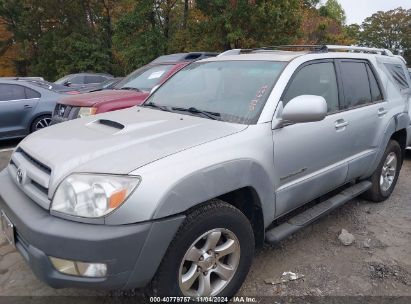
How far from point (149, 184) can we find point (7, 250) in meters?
2.12

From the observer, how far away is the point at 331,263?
3330 mm

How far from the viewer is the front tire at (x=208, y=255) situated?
2.31 m

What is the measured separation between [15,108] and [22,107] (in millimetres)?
133

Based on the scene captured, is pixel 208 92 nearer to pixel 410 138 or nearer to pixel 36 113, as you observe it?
pixel 410 138

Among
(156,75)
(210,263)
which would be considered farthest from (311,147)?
(156,75)

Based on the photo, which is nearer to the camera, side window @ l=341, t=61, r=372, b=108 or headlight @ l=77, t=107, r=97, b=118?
side window @ l=341, t=61, r=372, b=108

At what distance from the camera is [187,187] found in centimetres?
227

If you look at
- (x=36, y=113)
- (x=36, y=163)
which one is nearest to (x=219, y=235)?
(x=36, y=163)

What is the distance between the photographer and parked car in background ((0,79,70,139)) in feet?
25.6

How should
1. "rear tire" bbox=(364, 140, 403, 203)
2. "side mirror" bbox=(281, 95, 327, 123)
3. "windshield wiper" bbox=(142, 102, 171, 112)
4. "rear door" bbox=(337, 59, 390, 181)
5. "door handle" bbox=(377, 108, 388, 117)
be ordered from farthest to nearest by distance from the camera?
"rear tire" bbox=(364, 140, 403, 203) → "door handle" bbox=(377, 108, 388, 117) → "rear door" bbox=(337, 59, 390, 181) → "windshield wiper" bbox=(142, 102, 171, 112) → "side mirror" bbox=(281, 95, 327, 123)

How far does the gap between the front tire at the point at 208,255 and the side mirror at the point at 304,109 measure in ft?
2.61

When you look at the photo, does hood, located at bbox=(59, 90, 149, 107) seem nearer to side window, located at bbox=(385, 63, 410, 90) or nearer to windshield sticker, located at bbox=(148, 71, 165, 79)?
windshield sticker, located at bbox=(148, 71, 165, 79)

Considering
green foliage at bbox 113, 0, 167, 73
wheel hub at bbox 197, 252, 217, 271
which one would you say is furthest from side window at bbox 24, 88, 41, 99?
green foliage at bbox 113, 0, 167, 73

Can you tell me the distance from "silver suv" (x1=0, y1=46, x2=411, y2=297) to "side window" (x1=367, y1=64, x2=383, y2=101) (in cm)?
20
